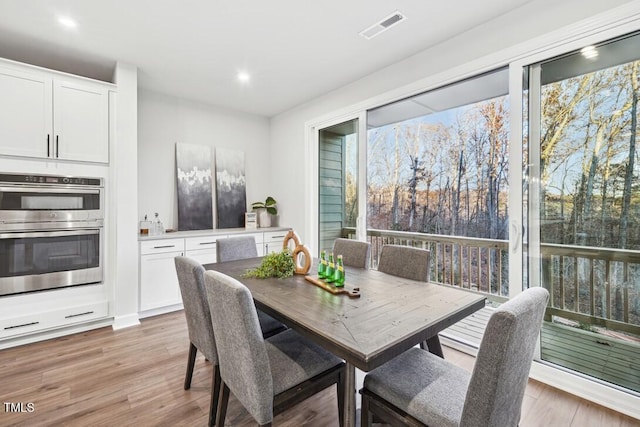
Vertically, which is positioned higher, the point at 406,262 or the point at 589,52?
the point at 589,52

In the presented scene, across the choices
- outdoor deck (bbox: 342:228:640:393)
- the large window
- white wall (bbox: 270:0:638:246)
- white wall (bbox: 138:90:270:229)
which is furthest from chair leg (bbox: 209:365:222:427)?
white wall (bbox: 138:90:270:229)

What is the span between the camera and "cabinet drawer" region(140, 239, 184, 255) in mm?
3356

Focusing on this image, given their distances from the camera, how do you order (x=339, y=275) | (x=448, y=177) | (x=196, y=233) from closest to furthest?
(x=339, y=275) < (x=448, y=177) < (x=196, y=233)

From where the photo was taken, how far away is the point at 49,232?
9.45 feet

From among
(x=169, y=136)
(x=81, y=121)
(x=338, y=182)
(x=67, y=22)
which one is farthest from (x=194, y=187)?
(x=67, y=22)

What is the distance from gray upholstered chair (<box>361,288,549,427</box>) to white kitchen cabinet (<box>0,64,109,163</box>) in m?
3.42

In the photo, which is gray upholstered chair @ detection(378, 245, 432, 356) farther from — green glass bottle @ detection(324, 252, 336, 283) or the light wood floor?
the light wood floor

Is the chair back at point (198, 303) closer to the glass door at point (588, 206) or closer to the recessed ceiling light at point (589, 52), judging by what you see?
the glass door at point (588, 206)

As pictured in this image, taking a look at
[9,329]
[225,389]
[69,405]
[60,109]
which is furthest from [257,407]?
[60,109]

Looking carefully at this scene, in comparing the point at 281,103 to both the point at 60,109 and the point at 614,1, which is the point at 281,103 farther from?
the point at 614,1

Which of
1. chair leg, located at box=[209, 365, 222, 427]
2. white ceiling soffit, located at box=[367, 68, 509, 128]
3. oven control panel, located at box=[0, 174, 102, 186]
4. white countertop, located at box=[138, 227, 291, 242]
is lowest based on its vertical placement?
chair leg, located at box=[209, 365, 222, 427]

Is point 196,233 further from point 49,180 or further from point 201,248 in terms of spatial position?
point 49,180

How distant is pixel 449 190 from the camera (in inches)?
146

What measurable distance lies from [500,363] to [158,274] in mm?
3516
